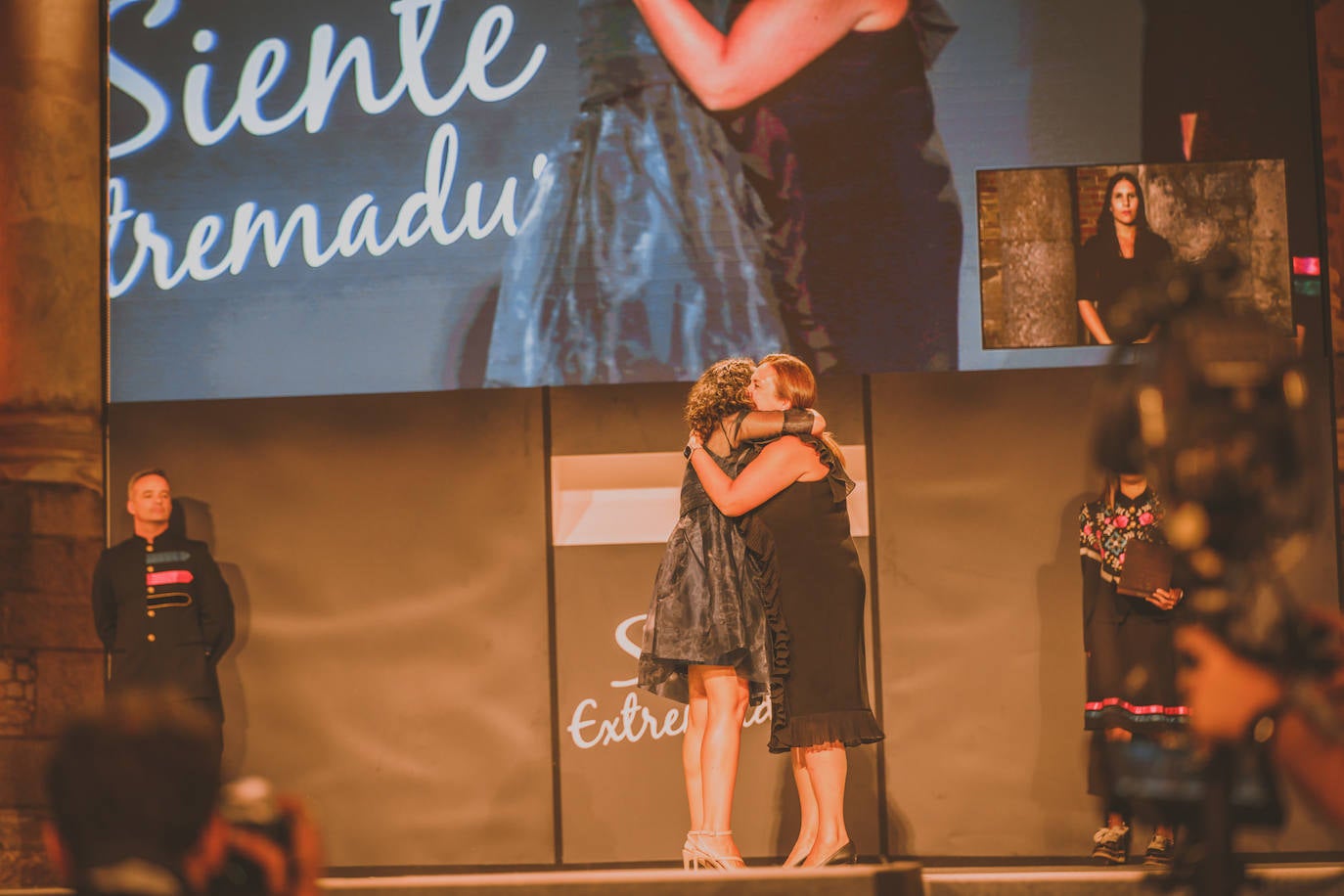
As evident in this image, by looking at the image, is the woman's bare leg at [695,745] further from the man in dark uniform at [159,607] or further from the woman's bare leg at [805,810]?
the man in dark uniform at [159,607]

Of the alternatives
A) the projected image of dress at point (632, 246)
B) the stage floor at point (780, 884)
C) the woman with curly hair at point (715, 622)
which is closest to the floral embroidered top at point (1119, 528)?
the woman with curly hair at point (715, 622)

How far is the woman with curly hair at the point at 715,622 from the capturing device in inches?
167

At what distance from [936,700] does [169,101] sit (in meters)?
4.14

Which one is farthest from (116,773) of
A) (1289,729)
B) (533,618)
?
(533,618)

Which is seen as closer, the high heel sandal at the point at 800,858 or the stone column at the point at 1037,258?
the high heel sandal at the point at 800,858

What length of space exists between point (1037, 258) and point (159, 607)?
3771 millimetres

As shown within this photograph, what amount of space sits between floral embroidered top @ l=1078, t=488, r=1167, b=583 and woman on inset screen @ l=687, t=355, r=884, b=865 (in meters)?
1.23

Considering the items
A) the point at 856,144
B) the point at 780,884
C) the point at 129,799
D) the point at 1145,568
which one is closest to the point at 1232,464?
the point at 780,884

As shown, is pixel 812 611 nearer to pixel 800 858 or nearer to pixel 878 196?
pixel 800 858

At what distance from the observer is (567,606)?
5.77 metres

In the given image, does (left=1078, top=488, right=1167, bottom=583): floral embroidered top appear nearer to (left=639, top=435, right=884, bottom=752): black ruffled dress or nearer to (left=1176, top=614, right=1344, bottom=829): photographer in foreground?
(left=639, top=435, right=884, bottom=752): black ruffled dress

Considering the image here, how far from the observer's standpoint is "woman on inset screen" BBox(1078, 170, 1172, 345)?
574 cm

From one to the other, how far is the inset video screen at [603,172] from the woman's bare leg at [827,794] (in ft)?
6.60

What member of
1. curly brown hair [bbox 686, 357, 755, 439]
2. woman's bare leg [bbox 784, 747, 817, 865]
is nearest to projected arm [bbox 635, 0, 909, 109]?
curly brown hair [bbox 686, 357, 755, 439]
